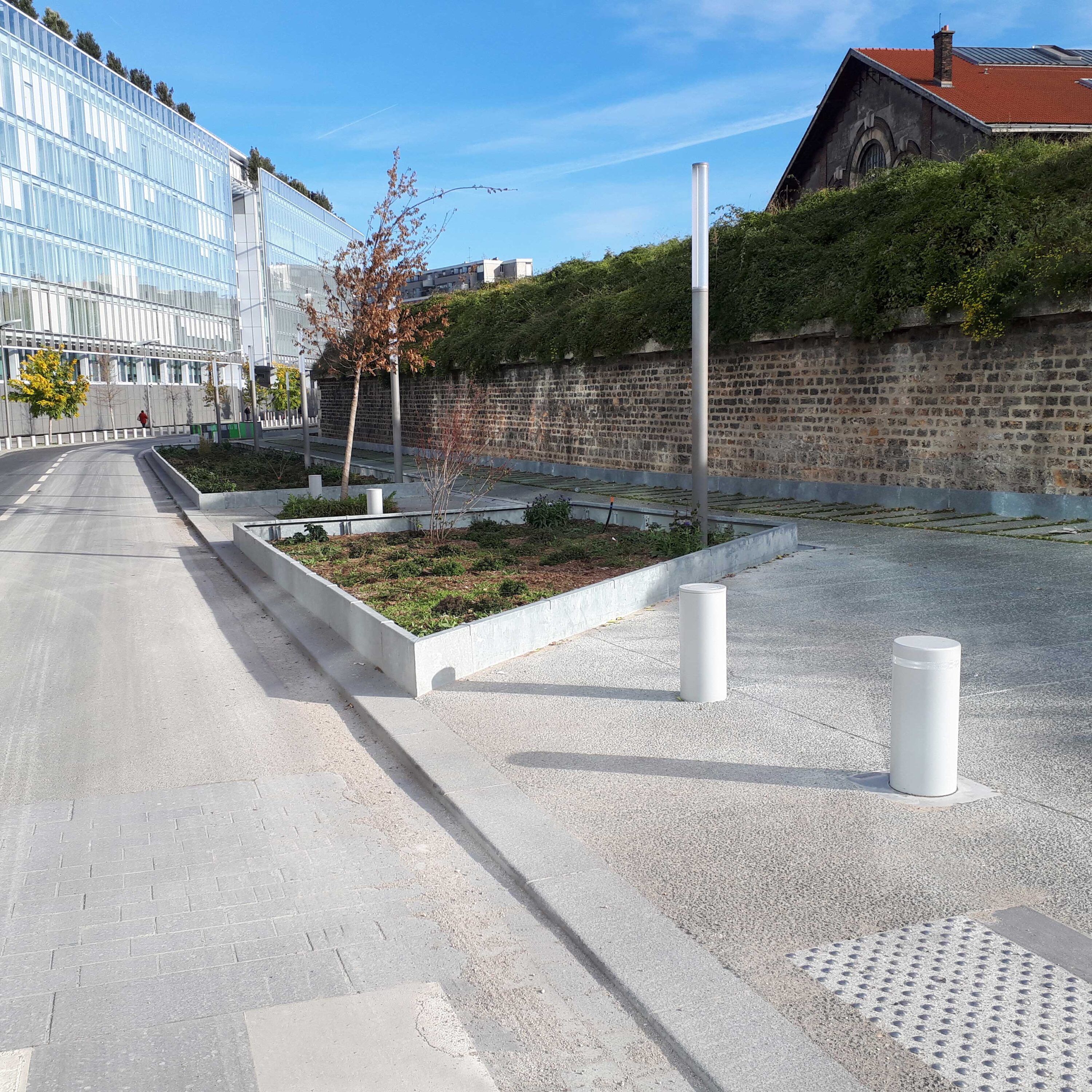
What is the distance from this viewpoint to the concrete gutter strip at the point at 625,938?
9.17 ft

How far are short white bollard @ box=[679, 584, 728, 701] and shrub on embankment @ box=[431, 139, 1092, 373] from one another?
9.97m

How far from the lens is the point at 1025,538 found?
40.6 feet

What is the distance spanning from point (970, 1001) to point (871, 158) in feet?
109

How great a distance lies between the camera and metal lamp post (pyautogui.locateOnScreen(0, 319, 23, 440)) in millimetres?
56312

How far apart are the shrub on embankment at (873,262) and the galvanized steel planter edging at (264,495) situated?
699 cm

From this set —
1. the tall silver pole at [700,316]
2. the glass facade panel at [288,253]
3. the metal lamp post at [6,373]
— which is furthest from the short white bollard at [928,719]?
the glass facade panel at [288,253]

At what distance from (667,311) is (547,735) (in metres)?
18.2

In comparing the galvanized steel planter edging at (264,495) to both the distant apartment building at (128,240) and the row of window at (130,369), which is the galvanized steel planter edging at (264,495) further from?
the row of window at (130,369)

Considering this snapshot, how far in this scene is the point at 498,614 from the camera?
24.8 ft

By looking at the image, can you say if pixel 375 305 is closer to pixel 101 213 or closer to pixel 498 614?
pixel 498 614

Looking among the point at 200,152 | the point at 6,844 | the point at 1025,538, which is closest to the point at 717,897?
the point at 6,844

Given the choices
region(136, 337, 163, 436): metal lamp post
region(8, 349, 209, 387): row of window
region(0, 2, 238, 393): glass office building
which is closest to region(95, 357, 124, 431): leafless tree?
region(8, 349, 209, 387): row of window

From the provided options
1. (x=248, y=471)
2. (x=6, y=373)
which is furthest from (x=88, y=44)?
(x=248, y=471)

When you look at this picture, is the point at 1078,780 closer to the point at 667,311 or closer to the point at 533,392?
the point at 667,311
